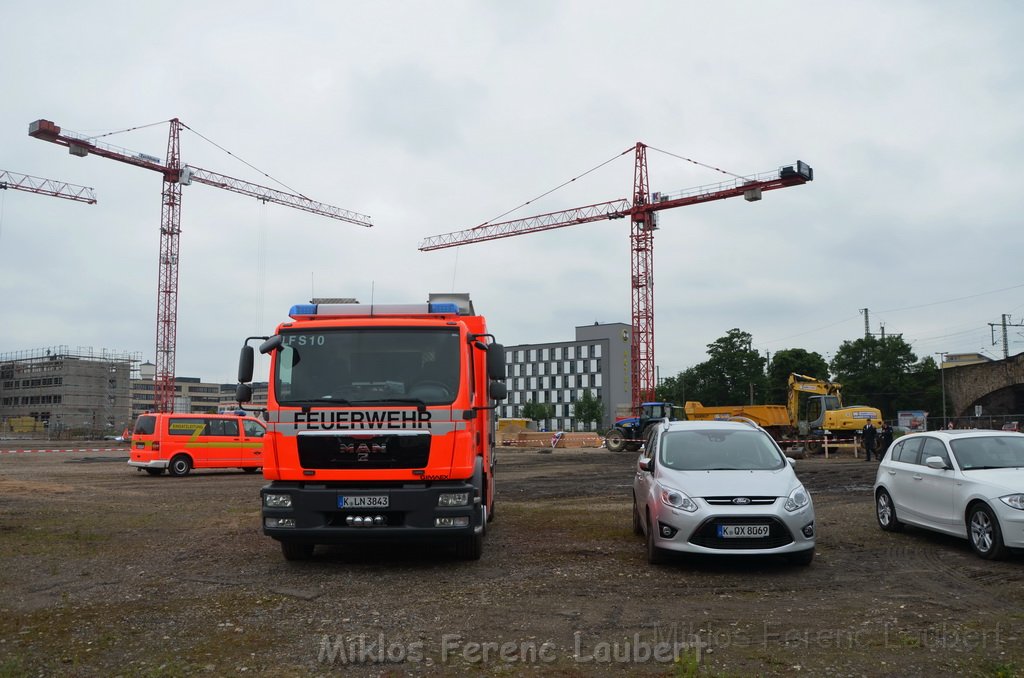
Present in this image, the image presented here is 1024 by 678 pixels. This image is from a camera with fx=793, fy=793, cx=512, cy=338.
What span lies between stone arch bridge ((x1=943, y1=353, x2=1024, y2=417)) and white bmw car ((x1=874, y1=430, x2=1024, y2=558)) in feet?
177

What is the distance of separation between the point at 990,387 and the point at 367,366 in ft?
203

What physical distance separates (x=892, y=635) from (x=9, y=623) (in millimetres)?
6975

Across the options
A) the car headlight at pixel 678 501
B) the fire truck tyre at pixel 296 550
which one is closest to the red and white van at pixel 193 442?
the fire truck tyre at pixel 296 550

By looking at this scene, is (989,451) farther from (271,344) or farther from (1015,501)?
(271,344)

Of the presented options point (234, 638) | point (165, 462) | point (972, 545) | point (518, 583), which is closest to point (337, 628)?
point (234, 638)

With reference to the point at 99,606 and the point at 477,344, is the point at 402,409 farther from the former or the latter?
the point at 99,606

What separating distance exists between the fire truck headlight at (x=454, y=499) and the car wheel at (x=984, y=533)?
567 centimetres

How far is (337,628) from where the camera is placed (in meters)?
6.24

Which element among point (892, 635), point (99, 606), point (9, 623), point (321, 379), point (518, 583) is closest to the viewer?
point (892, 635)

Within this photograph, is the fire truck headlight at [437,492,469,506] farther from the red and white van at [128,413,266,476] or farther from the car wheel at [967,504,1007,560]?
the red and white van at [128,413,266,476]

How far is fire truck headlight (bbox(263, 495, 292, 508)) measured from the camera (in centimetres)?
827

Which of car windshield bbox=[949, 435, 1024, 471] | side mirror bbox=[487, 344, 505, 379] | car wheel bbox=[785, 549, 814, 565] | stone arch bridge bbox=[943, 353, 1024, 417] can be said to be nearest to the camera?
car wheel bbox=[785, 549, 814, 565]

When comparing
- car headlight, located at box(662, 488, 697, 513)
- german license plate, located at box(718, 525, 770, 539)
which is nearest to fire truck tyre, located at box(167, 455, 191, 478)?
car headlight, located at box(662, 488, 697, 513)

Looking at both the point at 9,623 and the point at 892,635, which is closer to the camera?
the point at 892,635
